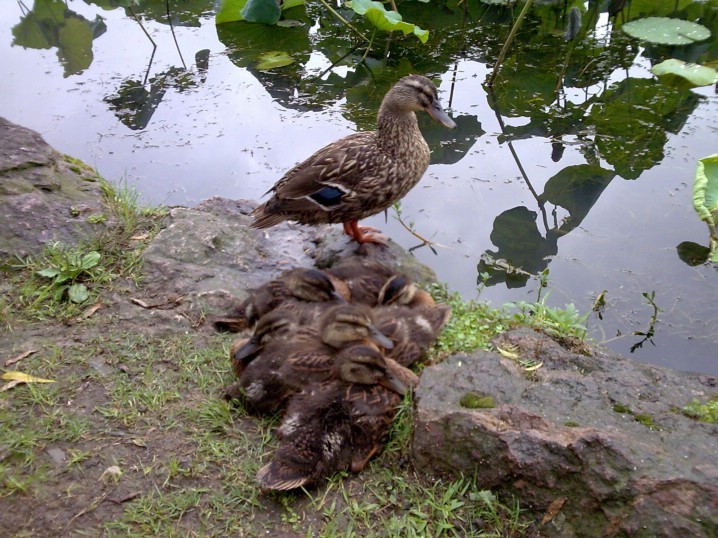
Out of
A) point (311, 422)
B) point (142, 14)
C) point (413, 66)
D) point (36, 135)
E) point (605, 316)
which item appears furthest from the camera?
point (142, 14)

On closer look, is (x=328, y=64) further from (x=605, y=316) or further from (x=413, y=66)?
(x=605, y=316)

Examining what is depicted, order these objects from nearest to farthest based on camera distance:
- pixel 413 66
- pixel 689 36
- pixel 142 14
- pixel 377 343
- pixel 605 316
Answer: pixel 377 343, pixel 605 316, pixel 689 36, pixel 413 66, pixel 142 14

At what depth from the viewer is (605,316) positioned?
424 centimetres

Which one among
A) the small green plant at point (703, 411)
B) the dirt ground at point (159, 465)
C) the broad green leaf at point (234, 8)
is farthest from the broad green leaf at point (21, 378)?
the broad green leaf at point (234, 8)

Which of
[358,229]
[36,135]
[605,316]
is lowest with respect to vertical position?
[605,316]

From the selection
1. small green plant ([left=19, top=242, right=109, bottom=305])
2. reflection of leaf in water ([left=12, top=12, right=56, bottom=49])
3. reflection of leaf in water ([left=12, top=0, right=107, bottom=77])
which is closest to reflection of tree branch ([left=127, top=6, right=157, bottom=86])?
reflection of leaf in water ([left=12, top=0, right=107, bottom=77])

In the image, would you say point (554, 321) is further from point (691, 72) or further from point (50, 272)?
point (691, 72)

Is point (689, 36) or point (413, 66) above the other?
point (689, 36)

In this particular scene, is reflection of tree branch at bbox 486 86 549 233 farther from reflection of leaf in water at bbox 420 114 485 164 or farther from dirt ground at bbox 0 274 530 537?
dirt ground at bbox 0 274 530 537

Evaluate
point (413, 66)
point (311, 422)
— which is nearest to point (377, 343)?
point (311, 422)

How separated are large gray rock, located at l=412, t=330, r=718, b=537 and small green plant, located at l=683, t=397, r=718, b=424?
0.19 feet

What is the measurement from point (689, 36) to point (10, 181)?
698 cm

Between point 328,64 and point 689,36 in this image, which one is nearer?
point 689,36

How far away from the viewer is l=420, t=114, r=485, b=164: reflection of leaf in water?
609cm
